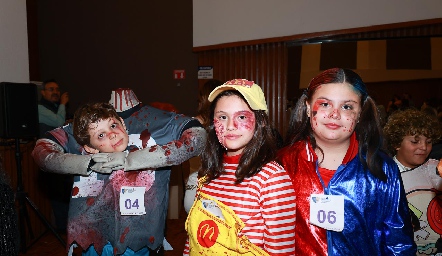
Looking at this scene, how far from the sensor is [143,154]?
2.04 metres

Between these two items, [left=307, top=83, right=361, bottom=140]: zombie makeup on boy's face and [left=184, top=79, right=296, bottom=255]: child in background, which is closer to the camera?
[left=184, top=79, right=296, bottom=255]: child in background

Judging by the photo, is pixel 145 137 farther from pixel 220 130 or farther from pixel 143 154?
pixel 220 130

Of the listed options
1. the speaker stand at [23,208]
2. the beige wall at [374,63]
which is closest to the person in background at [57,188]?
the speaker stand at [23,208]

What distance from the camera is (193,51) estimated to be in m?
7.29

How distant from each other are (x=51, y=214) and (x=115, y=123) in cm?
336

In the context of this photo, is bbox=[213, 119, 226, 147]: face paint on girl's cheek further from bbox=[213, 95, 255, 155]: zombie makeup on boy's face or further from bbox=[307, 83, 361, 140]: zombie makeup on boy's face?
bbox=[307, 83, 361, 140]: zombie makeup on boy's face

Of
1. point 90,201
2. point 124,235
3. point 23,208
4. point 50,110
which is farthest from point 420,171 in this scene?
point 50,110

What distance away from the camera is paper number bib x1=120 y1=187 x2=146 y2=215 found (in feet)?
7.09

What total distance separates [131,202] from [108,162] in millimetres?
312

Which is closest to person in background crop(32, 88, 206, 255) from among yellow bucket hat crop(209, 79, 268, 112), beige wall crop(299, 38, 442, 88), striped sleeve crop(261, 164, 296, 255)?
yellow bucket hat crop(209, 79, 268, 112)

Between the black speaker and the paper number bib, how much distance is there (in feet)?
7.55

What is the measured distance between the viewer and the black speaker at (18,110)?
381 centimetres

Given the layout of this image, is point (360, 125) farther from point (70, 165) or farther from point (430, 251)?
point (70, 165)

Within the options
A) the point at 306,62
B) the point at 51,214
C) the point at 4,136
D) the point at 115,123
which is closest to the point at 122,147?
the point at 115,123
